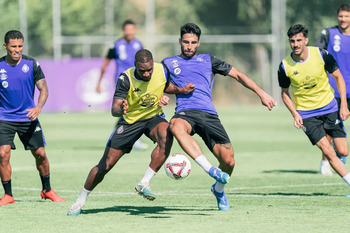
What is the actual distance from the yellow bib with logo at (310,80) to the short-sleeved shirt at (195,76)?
1.34 m

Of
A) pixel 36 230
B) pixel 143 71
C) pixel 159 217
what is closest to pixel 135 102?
pixel 143 71

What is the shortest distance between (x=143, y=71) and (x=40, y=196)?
3111mm

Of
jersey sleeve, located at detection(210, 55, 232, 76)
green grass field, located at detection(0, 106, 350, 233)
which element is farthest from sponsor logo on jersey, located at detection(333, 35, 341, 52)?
jersey sleeve, located at detection(210, 55, 232, 76)

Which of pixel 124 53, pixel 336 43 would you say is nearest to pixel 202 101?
pixel 336 43

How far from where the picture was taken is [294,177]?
Result: 1348 centimetres

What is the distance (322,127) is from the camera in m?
10.8

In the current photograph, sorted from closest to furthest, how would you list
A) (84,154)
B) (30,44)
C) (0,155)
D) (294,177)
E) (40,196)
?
1. (0,155)
2. (40,196)
3. (294,177)
4. (84,154)
5. (30,44)

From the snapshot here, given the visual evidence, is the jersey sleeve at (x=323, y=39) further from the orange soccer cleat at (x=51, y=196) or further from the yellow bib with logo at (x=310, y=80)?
the orange soccer cleat at (x=51, y=196)

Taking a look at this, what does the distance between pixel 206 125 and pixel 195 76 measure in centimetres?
65

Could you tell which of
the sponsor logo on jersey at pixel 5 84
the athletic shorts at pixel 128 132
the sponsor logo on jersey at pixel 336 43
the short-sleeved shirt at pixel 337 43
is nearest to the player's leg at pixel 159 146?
the athletic shorts at pixel 128 132

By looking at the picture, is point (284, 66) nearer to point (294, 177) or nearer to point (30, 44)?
point (294, 177)

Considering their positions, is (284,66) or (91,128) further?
(91,128)

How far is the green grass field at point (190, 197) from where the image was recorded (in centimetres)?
845

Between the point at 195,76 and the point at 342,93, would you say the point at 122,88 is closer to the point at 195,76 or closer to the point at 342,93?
the point at 195,76
